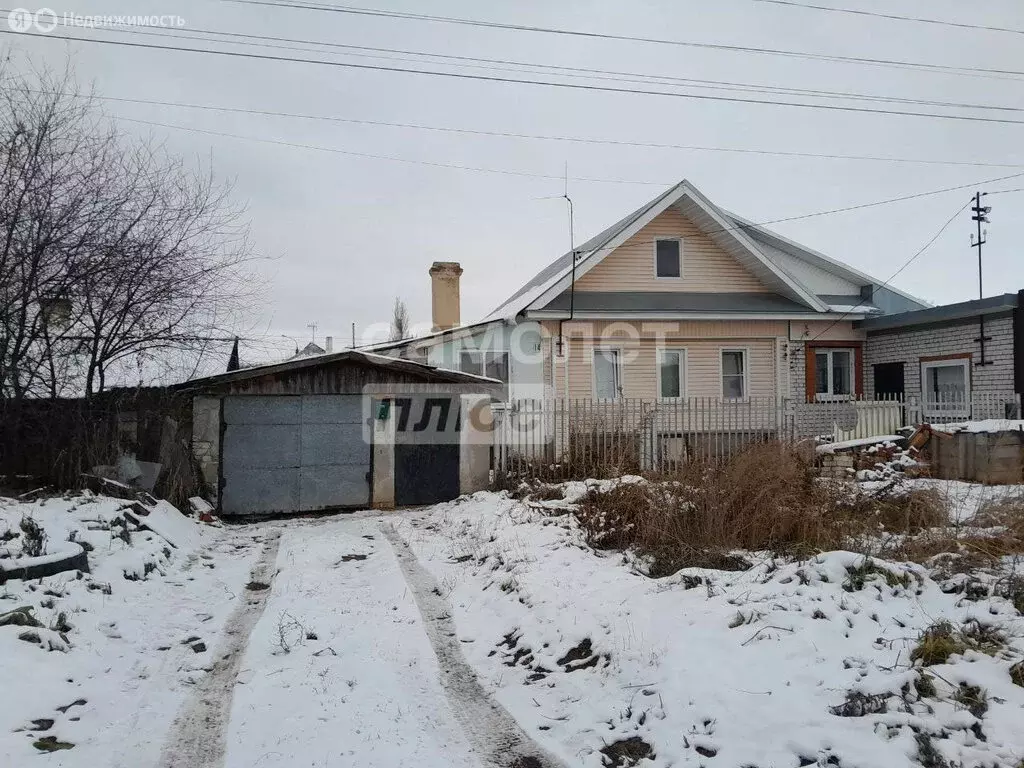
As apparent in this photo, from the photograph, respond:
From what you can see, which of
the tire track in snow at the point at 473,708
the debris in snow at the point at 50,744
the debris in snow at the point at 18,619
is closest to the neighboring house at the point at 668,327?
the tire track in snow at the point at 473,708

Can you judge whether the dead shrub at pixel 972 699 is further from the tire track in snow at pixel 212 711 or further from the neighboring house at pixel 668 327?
the neighboring house at pixel 668 327

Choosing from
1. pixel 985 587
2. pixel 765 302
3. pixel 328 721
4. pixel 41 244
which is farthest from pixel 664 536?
pixel 765 302

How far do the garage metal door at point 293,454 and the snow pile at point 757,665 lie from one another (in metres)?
6.32

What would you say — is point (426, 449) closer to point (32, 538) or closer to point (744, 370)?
point (32, 538)

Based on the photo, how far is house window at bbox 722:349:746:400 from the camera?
57.8 ft

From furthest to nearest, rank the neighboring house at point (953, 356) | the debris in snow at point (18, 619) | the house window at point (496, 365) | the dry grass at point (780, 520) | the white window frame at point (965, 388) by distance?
the house window at point (496, 365), the neighboring house at point (953, 356), the white window frame at point (965, 388), the dry grass at point (780, 520), the debris in snow at point (18, 619)

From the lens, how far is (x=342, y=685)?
4.67 m

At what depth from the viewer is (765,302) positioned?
17.5 meters

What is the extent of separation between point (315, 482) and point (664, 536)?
7.26m

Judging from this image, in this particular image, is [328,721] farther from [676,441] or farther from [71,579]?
[676,441]

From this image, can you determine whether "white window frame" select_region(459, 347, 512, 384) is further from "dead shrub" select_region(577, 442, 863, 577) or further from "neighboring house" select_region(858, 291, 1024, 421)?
"neighboring house" select_region(858, 291, 1024, 421)

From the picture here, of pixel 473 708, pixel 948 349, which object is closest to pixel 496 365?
pixel 948 349

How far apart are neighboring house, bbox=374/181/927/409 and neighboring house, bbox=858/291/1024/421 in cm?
78

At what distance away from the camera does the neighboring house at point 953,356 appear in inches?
607
